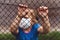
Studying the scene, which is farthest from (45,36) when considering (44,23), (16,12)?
(44,23)

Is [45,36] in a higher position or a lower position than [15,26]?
lower

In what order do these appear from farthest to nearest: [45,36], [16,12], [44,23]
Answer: [16,12] < [45,36] < [44,23]

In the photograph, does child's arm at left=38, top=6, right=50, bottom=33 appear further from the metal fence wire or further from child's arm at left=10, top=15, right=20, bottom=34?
the metal fence wire

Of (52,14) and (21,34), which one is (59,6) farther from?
(21,34)

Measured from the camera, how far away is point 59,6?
2.80 metres

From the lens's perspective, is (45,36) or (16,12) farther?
(16,12)

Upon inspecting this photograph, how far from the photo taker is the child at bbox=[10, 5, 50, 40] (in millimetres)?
1658

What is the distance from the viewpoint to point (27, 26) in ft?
5.64

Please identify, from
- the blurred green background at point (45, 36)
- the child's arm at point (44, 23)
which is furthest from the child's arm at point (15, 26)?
the blurred green background at point (45, 36)

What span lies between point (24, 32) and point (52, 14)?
0.94 meters

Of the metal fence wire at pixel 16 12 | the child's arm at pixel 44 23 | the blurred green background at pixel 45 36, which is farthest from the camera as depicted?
the metal fence wire at pixel 16 12

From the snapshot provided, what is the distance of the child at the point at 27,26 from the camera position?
1.66 m

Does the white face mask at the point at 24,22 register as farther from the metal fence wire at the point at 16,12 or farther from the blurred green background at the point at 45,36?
the metal fence wire at the point at 16,12

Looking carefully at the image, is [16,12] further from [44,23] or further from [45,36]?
[44,23]
